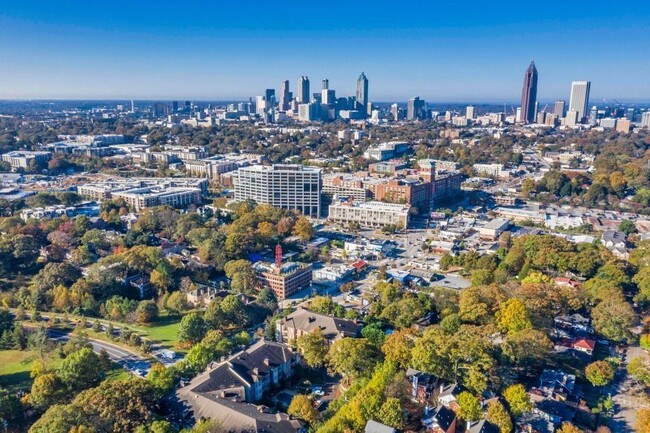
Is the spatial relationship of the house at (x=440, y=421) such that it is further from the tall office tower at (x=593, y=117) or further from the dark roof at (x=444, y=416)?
the tall office tower at (x=593, y=117)

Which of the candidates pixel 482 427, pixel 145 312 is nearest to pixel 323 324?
pixel 482 427

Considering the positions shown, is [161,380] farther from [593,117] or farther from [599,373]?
[593,117]

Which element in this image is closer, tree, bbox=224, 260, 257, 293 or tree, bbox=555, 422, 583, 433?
tree, bbox=555, 422, 583, 433

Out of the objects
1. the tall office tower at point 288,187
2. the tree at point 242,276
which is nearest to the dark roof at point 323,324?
the tree at point 242,276

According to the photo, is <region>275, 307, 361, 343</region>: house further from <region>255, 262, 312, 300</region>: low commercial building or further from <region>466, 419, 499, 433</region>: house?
<region>466, 419, 499, 433</region>: house

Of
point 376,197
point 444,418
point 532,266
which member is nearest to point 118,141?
point 376,197

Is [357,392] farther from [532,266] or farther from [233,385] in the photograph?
[532,266]

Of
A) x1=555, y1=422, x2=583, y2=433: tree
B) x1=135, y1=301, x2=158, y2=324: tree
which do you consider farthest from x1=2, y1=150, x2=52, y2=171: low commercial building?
x1=555, y1=422, x2=583, y2=433: tree
